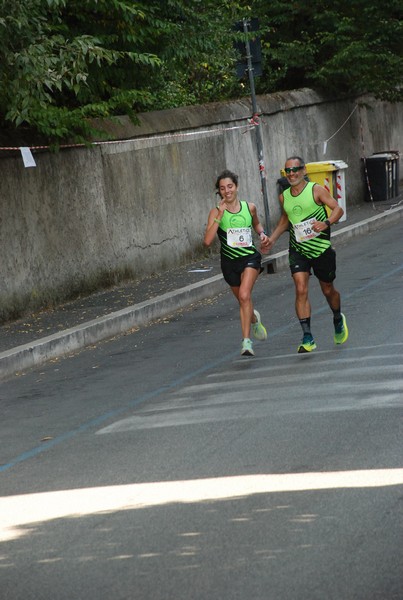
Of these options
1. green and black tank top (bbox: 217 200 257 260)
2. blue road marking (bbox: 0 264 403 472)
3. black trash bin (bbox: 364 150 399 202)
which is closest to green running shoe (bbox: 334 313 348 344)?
blue road marking (bbox: 0 264 403 472)

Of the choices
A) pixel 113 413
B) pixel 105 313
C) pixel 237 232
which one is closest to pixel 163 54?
pixel 105 313

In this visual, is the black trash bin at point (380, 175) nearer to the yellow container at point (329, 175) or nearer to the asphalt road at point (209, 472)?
the yellow container at point (329, 175)

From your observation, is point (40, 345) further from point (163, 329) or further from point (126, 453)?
point (126, 453)

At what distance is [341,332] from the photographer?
1150 centimetres

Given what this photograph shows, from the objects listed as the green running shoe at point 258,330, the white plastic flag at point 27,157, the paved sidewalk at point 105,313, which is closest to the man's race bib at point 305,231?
the green running shoe at point 258,330

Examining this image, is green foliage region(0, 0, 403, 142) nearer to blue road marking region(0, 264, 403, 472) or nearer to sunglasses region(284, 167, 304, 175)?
sunglasses region(284, 167, 304, 175)

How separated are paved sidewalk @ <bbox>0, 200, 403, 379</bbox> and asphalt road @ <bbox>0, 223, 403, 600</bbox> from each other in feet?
0.99

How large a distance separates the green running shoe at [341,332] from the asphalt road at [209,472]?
0.14 meters

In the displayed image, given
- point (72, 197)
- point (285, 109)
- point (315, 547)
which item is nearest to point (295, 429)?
point (315, 547)

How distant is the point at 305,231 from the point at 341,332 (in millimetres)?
976

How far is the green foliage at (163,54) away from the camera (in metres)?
12.8

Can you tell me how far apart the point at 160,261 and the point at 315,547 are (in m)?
13.5

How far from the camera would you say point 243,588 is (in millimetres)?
5148

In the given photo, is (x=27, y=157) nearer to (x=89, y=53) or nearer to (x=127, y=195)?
(x=89, y=53)
